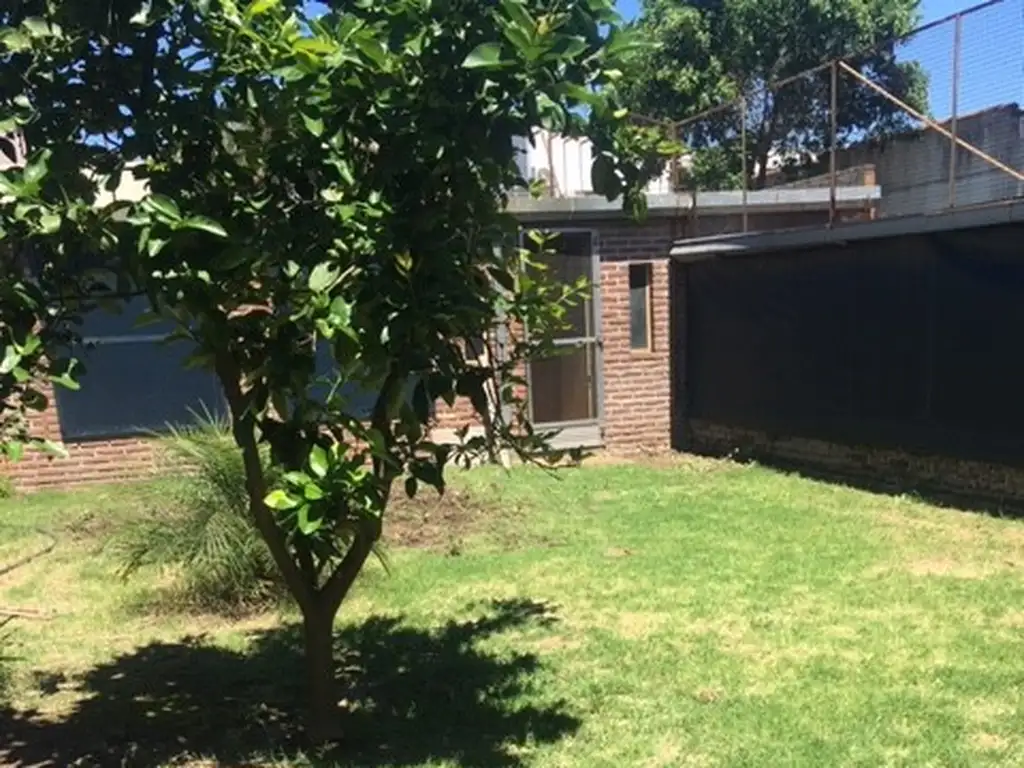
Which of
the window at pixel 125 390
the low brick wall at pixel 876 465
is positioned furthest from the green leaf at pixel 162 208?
the window at pixel 125 390

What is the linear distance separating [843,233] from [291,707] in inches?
264

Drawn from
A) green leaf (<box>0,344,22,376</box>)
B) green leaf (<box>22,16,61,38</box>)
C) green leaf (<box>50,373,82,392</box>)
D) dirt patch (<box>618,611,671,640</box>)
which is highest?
green leaf (<box>22,16,61,38</box>)

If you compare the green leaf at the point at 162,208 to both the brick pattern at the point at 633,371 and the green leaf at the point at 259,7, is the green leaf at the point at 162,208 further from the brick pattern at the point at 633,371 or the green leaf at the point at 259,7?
the brick pattern at the point at 633,371

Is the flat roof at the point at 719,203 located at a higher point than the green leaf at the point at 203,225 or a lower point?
higher

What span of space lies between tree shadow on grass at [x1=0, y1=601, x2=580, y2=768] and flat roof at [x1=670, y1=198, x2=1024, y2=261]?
15.4 feet

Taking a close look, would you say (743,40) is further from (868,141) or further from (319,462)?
(319,462)

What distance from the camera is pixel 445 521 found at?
7672 mm

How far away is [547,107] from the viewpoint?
8.25ft

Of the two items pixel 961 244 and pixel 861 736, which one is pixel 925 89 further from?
pixel 861 736

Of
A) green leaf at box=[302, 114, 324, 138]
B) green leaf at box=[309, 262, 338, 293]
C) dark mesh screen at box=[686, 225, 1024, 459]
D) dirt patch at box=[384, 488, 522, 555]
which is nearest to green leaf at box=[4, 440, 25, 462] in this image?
green leaf at box=[309, 262, 338, 293]

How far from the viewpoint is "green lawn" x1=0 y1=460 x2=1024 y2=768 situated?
3.63 m

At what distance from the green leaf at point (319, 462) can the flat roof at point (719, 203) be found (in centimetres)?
790

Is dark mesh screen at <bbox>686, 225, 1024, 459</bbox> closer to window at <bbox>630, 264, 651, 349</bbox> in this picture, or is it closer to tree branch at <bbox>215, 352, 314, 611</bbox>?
window at <bbox>630, 264, 651, 349</bbox>

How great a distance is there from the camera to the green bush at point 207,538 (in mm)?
5539
